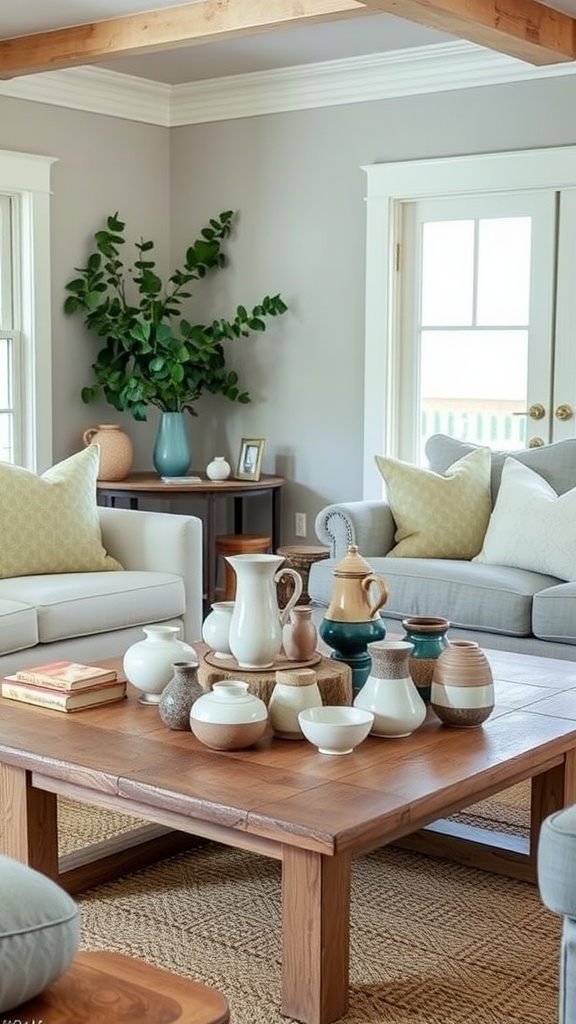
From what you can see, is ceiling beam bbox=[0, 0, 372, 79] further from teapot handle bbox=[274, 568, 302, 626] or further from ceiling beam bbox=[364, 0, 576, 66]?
teapot handle bbox=[274, 568, 302, 626]

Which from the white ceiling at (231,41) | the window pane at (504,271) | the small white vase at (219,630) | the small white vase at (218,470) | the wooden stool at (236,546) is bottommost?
the wooden stool at (236,546)

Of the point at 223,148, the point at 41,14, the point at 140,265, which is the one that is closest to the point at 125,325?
the point at 140,265

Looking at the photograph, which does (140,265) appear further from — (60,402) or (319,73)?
(319,73)

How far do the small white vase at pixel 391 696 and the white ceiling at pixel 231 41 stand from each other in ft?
9.03

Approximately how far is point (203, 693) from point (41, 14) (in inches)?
128

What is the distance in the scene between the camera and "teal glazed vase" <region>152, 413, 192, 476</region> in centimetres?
607

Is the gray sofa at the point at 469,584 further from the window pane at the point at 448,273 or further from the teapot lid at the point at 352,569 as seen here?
the teapot lid at the point at 352,569

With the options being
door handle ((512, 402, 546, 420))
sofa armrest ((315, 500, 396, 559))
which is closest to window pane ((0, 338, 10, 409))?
sofa armrest ((315, 500, 396, 559))

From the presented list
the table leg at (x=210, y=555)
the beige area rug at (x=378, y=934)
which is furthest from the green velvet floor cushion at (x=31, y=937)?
the table leg at (x=210, y=555)

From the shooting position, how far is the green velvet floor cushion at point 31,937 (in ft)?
4.41

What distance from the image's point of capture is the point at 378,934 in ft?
8.82

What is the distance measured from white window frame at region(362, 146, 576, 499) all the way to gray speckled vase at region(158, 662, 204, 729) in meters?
3.30

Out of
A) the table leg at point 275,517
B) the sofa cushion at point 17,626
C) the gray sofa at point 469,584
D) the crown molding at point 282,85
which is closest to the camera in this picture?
the sofa cushion at point 17,626

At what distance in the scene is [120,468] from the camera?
6.01m
